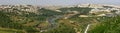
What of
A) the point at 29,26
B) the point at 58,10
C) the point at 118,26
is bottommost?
the point at 58,10

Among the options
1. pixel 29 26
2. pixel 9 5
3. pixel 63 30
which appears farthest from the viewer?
pixel 9 5

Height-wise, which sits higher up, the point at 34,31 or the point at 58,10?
the point at 34,31

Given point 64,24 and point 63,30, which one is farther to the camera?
point 64,24

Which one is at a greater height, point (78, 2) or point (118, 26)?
point (118, 26)

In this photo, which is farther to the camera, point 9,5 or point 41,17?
point 9,5

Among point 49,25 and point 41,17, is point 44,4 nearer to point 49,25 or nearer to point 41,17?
point 41,17

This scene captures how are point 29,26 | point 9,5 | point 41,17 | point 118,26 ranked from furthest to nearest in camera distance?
point 9,5 → point 41,17 → point 29,26 → point 118,26

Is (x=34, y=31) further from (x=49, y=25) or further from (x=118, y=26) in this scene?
(x=118, y=26)

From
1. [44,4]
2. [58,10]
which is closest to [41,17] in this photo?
[44,4]

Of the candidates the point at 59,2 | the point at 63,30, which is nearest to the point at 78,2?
the point at 59,2
